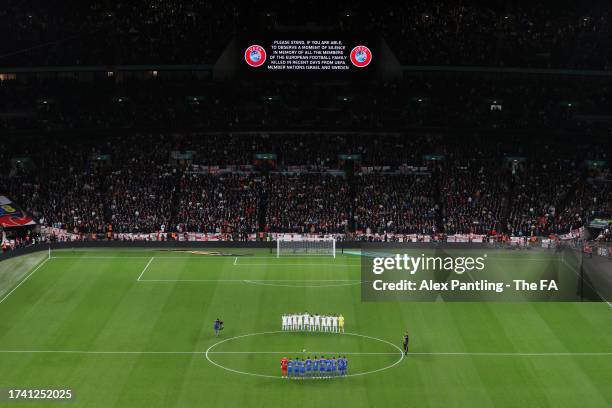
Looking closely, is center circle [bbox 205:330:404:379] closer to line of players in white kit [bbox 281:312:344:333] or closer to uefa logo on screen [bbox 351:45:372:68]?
line of players in white kit [bbox 281:312:344:333]

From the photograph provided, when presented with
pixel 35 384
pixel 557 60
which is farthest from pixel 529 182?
pixel 35 384

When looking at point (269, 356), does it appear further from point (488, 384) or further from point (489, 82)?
point (489, 82)

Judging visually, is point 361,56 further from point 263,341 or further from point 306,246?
point 263,341

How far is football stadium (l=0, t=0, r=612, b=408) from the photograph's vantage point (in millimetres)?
52156

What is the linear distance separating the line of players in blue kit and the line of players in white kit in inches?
265

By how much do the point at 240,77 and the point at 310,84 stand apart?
33.9 feet

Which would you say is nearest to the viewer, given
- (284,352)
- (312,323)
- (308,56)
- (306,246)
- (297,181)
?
(284,352)

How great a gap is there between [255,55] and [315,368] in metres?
40.8

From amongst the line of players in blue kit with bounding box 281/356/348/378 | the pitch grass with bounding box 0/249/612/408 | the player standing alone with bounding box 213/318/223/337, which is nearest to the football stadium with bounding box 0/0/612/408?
the player standing alone with bounding box 213/318/223/337

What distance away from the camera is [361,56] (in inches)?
3204

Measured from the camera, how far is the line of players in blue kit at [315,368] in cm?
4569

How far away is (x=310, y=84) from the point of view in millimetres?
90562

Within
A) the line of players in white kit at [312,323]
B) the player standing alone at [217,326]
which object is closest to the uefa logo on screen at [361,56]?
the line of players in white kit at [312,323]

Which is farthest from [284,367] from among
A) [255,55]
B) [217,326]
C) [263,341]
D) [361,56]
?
[361,56]
